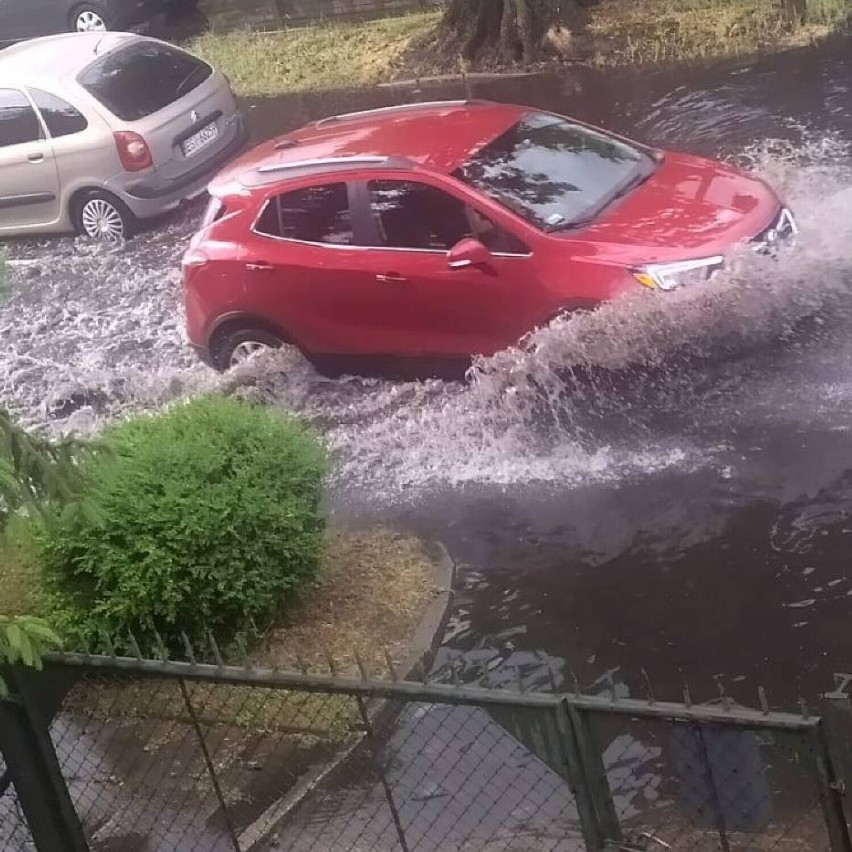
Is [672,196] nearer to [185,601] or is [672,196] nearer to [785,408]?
[785,408]

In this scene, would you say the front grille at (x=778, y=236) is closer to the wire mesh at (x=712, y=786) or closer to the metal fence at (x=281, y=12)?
the wire mesh at (x=712, y=786)

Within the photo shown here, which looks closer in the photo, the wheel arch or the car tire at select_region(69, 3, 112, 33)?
the wheel arch

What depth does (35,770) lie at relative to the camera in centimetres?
415

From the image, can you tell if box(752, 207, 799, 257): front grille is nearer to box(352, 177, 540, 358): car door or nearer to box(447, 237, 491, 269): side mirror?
A: box(352, 177, 540, 358): car door

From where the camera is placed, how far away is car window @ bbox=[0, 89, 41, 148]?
27.0 feet

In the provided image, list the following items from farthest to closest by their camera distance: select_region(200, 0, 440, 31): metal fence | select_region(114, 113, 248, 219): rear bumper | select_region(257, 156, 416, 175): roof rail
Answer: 1. select_region(200, 0, 440, 31): metal fence
2. select_region(114, 113, 248, 219): rear bumper
3. select_region(257, 156, 416, 175): roof rail

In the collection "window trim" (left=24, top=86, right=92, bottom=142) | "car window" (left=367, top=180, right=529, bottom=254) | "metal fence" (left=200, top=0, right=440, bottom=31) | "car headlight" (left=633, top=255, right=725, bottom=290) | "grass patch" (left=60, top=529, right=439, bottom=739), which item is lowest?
"grass patch" (left=60, top=529, right=439, bottom=739)

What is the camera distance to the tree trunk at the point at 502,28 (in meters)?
8.59

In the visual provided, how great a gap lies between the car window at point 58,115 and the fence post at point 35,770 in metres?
5.09

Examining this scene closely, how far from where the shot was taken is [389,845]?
4586mm

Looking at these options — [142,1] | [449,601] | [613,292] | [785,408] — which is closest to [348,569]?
[449,601]

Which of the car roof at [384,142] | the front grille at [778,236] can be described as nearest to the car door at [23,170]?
the car roof at [384,142]

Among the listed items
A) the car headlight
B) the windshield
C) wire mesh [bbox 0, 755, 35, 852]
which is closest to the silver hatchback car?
the windshield

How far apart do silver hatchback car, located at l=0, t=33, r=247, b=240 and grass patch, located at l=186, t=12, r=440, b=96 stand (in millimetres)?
611
